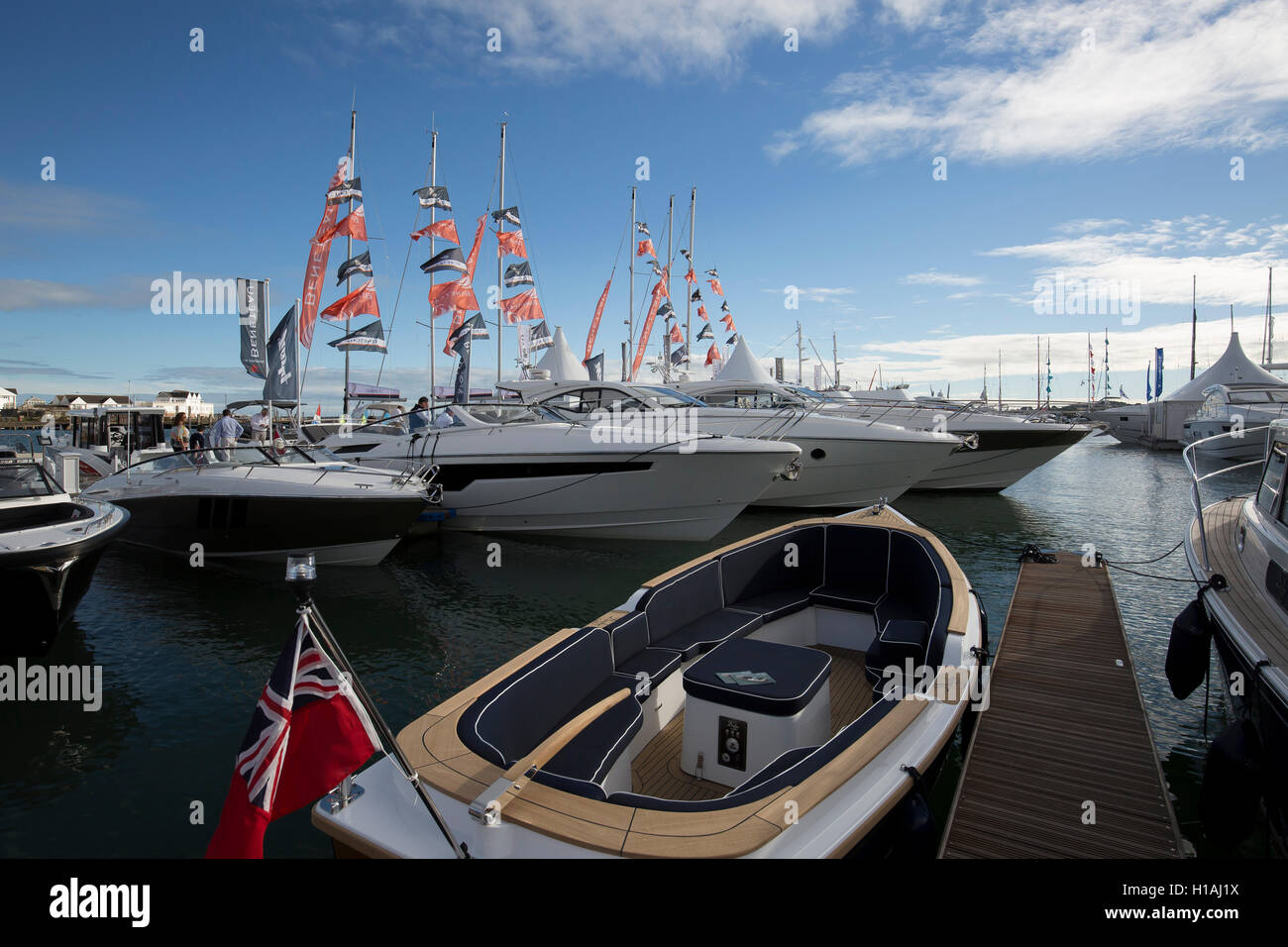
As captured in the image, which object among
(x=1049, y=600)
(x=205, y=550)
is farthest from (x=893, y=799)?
(x=205, y=550)

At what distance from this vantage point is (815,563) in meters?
6.57

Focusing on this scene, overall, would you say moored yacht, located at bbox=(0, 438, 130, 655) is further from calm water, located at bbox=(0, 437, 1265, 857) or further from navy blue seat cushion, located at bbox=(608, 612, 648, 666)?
navy blue seat cushion, located at bbox=(608, 612, 648, 666)

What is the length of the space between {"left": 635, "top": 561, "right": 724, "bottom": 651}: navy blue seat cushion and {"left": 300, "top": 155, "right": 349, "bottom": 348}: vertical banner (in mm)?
12725

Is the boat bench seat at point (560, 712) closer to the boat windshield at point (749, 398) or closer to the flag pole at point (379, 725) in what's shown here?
the flag pole at point (379, 725)

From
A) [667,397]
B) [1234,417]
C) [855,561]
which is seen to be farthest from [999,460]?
[1234,417]

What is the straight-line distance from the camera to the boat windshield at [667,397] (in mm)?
13648

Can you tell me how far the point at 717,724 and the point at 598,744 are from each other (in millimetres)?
788

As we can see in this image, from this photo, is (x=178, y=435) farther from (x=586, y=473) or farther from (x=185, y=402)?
(x=185, y=402)

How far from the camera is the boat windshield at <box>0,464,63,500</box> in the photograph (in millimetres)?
6598

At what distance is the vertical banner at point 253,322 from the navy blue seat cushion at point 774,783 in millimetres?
12251

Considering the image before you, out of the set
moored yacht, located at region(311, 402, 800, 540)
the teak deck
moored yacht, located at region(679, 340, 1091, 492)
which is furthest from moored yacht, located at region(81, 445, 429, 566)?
moored yacht, located at region(679, 340, 1091, 492)

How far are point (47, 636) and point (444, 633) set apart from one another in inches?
137

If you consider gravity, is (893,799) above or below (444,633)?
above
